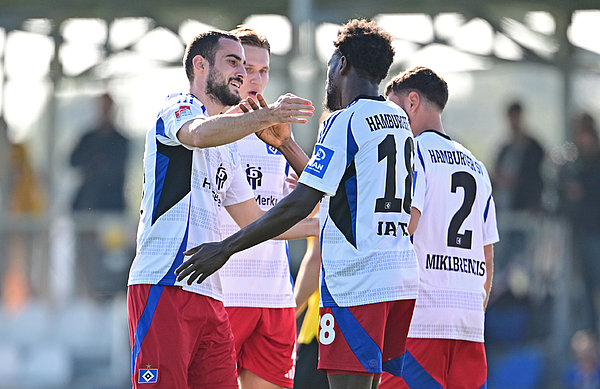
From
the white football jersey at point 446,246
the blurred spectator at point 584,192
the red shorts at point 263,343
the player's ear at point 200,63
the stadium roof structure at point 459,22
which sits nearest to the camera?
the player's ear at point 200,63

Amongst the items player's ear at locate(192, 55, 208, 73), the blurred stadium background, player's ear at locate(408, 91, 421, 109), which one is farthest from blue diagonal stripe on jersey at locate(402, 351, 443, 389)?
the blurred stadium background

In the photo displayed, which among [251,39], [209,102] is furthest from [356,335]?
[251,39]

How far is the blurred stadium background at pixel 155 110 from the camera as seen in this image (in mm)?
11320

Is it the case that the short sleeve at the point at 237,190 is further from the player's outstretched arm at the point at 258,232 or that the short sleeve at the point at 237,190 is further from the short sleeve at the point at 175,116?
the player's outstretched arm at the point at 258,232

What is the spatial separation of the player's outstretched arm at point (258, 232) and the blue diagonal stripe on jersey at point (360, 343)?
0.49 m

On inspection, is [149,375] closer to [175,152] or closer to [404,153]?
[175,152]

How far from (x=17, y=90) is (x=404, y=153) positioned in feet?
33.0

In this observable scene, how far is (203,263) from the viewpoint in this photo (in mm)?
4754

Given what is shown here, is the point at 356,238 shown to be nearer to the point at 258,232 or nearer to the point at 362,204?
the point at 362,204

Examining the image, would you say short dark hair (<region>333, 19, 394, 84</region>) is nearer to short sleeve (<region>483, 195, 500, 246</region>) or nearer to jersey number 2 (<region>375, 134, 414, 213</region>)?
jersey number 2 (<region>375, 134, 414, 213</region>)

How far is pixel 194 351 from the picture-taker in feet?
16.8

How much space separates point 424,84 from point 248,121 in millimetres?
1436

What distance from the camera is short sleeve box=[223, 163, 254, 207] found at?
223 inches

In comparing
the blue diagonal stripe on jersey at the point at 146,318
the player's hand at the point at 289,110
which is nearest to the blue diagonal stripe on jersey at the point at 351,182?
the player's hand at the point at 289,110
